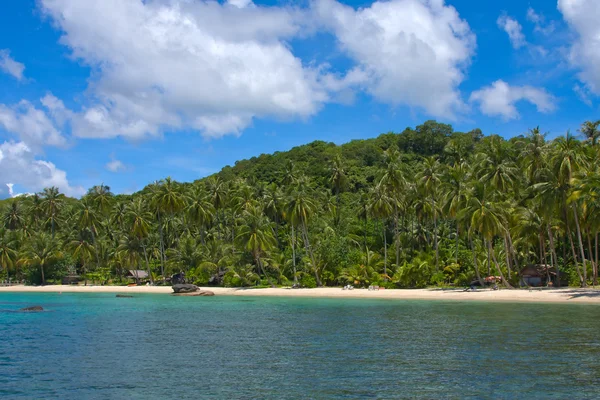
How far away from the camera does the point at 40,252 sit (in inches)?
3211

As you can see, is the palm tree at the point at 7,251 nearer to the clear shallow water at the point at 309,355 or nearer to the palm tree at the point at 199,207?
the palm tree at the point at 199,207

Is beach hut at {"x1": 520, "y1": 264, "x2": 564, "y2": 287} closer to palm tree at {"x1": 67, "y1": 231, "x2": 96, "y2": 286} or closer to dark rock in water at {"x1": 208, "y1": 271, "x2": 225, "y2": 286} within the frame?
dark rock in water at {"x1": 208, "y1": 271, "x2": 225, "y2": 286}

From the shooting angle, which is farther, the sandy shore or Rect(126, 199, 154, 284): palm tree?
Rect(126, 199, 154, 284): palm tree

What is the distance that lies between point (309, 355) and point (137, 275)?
213ft

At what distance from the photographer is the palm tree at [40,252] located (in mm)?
81250

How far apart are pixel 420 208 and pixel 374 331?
3831 cm

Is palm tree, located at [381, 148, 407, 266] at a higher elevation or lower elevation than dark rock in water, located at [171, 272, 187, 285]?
higher

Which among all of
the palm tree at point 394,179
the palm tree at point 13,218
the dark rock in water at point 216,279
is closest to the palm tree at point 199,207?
the dark rock in water at point 216,279

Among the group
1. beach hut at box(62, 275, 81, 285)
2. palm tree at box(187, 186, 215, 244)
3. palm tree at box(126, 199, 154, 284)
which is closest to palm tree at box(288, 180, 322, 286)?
palm tree at box(187, 186, 215, 244)

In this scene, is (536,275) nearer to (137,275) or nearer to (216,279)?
(216,279)

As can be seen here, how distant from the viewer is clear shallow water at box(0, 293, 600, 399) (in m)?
17.3

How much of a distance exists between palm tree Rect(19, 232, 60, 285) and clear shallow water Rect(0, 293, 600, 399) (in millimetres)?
46141

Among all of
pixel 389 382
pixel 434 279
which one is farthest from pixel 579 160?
pixel 389 382

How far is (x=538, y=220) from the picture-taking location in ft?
168
